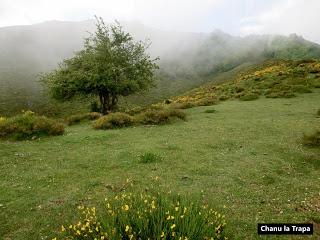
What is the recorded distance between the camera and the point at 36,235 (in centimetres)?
920

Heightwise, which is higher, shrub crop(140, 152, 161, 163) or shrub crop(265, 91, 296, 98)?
shrub crop(140, 152, 161, 163)

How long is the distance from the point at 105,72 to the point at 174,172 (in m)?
24.3

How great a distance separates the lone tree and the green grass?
14.3 m

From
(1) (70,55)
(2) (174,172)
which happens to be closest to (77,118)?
(2) (174,172)

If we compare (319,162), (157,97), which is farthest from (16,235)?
(157,97)

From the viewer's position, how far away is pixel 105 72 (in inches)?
1439

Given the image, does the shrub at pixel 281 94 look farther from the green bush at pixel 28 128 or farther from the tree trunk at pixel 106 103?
the green bush at pixel 28 128

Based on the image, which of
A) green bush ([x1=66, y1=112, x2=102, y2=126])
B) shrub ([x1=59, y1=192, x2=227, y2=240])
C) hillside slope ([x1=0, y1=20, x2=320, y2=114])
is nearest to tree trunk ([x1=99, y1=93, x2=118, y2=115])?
green bush ([x1=66, y1=112, x2=102, y2=126])

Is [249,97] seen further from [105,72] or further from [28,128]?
[28,128]

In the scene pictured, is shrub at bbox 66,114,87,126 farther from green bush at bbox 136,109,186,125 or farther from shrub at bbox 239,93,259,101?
shrub at bbox 239,93,259,101

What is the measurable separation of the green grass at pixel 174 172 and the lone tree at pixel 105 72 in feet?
46.9

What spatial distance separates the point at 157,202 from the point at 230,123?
17.9 metres

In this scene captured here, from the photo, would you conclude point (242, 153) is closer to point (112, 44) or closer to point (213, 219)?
point (213, 219)

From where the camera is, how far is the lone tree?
121ft
